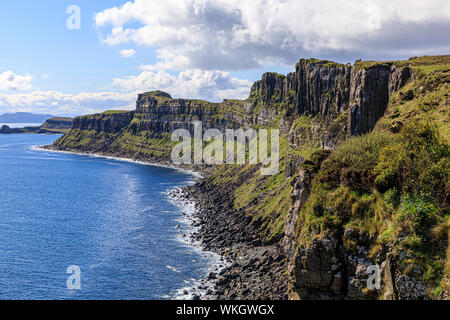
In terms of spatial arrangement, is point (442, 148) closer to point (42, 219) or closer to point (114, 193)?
point (42, 219)

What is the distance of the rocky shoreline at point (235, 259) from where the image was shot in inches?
2616

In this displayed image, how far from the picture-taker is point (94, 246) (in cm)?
9506

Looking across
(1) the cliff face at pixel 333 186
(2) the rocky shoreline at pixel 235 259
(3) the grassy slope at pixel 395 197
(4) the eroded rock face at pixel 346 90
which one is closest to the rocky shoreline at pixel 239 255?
(2) the rocky shoreline at pixel 235 259

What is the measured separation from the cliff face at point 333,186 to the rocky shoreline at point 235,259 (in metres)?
0.99

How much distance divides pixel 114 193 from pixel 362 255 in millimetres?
147891

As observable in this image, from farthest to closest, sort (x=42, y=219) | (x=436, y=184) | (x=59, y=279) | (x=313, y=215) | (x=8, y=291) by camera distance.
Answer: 1. (x=42, y=219)
2. (x=59, y=279)
3. (x=8, y=291)
4. (x=313, y=215)
5. (x=436, y=184)

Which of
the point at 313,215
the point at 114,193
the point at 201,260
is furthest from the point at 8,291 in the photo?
the point at 114,193

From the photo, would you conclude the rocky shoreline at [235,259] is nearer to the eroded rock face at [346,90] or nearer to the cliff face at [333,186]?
the cliff face at [333,186]

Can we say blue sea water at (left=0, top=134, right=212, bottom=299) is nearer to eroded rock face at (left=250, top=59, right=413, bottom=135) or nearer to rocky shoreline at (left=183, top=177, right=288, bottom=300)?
rocky shoreline at (left=183, top=177, right=288, bottom=300)

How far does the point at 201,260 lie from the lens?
84500 mm

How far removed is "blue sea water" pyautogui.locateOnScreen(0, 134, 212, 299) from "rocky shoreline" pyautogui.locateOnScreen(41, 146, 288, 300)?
202 inches

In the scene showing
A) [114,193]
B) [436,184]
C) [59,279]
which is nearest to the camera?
[436,184]

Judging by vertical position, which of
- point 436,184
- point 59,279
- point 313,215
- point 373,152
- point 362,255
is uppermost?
point 373,152

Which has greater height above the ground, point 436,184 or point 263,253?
point 436,184
